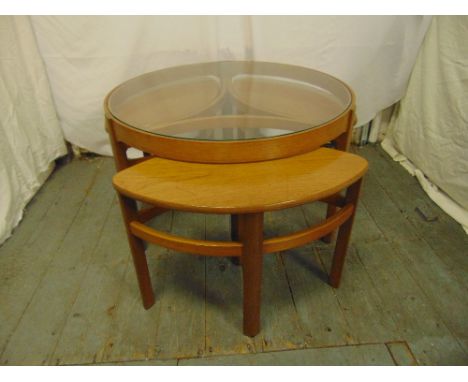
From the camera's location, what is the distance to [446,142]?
1491 millimetres

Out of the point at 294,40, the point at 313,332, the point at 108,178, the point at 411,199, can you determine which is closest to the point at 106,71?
the point at 108,178

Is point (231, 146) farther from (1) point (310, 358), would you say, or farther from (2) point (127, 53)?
(2) point (127, 53)

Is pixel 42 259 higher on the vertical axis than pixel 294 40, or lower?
lower

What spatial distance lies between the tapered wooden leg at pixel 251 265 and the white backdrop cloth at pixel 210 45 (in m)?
1.09

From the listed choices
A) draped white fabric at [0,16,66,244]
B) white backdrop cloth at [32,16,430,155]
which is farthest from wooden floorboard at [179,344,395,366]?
white backdrop cloth at [32,16,430,155]

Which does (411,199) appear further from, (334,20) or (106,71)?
(106,71)

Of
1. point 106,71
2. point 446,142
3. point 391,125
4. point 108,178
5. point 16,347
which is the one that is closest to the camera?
point 16,347

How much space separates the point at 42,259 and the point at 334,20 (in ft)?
5.17

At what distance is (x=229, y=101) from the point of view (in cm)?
115

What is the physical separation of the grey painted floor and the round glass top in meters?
0.52

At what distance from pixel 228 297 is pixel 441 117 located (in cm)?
124

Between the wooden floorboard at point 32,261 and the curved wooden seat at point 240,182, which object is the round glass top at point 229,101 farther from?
the wooden floorboard at point 32,261

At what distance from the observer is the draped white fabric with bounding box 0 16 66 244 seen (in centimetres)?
139

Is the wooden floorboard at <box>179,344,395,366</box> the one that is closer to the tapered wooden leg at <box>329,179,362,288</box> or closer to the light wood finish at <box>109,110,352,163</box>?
the tapered wooden leg at <box>329,179,362,288</box>
